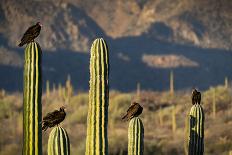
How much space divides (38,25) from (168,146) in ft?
58.8

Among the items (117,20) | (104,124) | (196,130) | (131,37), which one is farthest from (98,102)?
(117,20)

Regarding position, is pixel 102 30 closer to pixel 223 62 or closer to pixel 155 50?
pixel 155 50

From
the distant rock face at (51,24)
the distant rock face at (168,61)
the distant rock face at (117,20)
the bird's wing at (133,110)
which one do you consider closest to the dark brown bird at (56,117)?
the bird's wing at (133,110)

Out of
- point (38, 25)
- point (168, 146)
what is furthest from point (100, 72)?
point (168, 146)

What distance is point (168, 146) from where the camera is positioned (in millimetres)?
25141

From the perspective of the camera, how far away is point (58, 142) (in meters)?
7.04

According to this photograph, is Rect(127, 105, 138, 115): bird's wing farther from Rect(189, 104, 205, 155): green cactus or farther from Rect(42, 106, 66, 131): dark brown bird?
Rect(189, 104, 205, 155): green cactus

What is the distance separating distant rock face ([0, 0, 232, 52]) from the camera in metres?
70.7

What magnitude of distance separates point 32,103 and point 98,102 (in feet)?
2.35

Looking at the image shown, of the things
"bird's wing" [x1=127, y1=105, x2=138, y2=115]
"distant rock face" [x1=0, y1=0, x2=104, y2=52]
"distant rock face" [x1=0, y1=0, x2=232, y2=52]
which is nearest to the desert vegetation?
"bird's wing" [x1=127, y1=105, x2=138, y2=115]

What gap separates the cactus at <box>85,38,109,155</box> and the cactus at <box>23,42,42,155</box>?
588 millimetres

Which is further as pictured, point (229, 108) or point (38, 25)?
point (229, 108)

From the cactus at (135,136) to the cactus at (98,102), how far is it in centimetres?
61

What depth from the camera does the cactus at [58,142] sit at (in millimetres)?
7020
